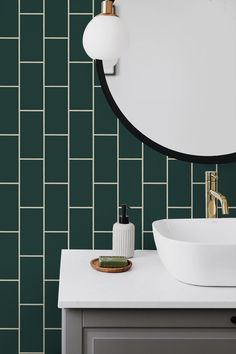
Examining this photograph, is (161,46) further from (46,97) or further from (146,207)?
(146,207)

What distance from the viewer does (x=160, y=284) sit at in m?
1.65

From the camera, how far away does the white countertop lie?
1488 mm

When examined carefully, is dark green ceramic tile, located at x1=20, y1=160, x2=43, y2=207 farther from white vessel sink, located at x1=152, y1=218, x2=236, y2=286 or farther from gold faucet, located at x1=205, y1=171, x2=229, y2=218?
gold faucet, located at x1=205, y1=171, x2=229, y2=218

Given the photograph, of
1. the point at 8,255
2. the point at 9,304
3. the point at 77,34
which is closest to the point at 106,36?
the point at 77,34

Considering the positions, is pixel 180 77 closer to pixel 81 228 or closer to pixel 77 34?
pixel 77 34

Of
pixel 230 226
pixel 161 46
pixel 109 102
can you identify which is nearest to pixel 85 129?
pixel 109 102

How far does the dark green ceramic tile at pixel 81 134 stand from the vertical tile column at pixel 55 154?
1.0 inches

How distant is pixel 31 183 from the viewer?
6.73ft

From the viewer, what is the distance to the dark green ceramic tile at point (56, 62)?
2016mm

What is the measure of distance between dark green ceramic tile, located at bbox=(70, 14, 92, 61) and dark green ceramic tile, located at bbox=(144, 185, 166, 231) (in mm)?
572

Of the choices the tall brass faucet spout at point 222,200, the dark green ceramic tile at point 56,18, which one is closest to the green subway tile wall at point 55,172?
the dark green ceramic tile at point 56,18

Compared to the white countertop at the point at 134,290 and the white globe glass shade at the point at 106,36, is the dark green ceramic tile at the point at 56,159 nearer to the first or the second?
the white countertop at the point at 134,290

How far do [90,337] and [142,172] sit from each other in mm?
739

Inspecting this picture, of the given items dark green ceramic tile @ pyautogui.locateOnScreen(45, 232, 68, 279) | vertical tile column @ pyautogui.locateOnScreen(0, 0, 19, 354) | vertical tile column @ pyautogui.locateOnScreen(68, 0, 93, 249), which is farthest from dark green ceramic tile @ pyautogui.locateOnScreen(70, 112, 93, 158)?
dark green ceramic tile @ pyautogui.locateOnScreen(45, 232, 68, 279)
